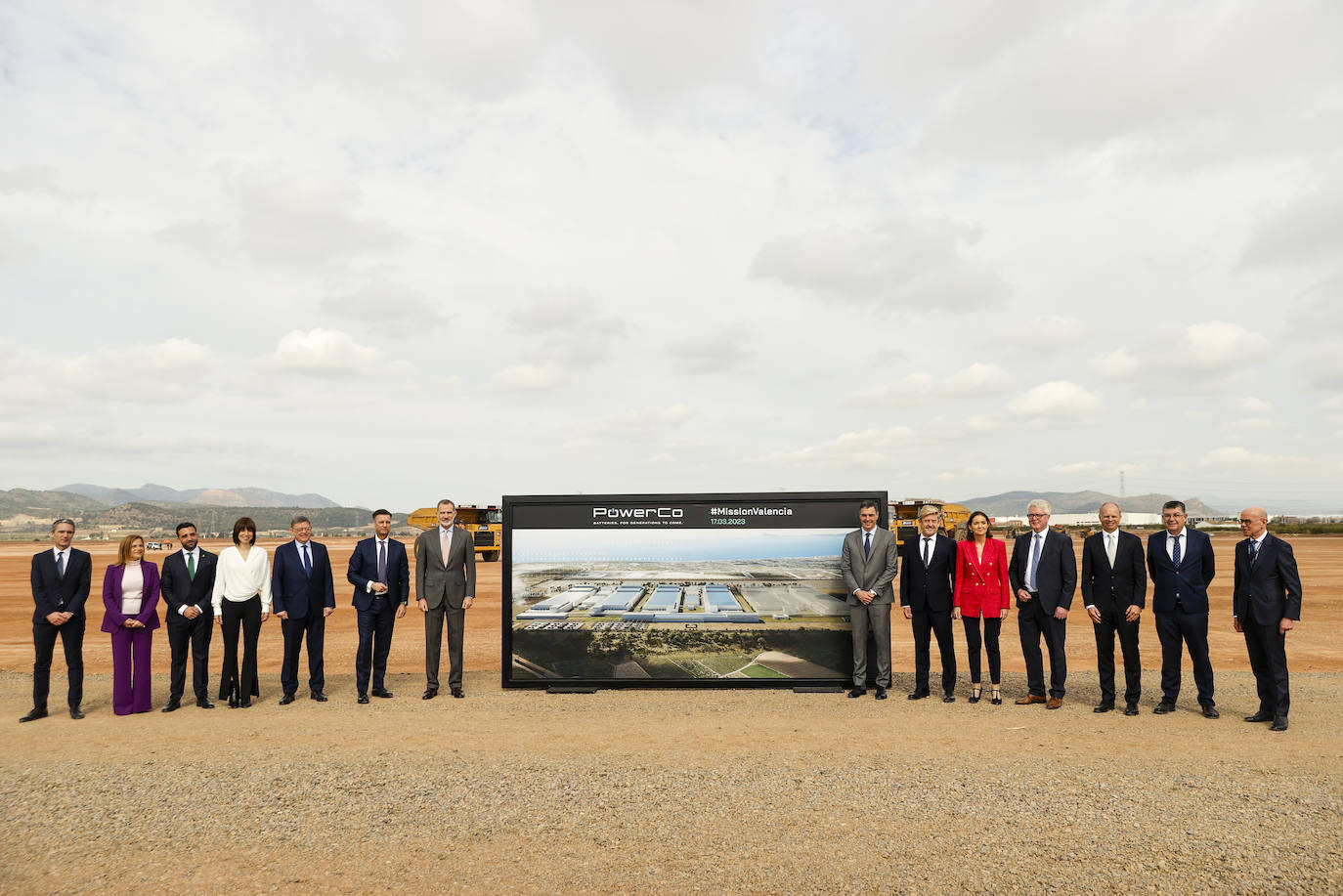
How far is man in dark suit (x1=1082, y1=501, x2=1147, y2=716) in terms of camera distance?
7563 mm

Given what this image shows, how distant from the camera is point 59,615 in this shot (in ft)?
24.9

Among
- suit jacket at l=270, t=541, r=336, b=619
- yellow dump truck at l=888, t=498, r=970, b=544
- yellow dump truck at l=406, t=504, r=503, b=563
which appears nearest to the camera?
suit jacket at l=270, t=541, r=336, b=619

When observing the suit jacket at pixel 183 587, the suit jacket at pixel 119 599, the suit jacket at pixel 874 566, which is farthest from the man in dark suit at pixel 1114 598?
the suit jacket at pixel 119 599

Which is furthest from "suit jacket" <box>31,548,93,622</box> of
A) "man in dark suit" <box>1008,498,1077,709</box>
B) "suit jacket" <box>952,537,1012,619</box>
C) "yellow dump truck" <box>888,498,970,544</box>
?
"yellow dump truck" <box>888,498,970,544</box>

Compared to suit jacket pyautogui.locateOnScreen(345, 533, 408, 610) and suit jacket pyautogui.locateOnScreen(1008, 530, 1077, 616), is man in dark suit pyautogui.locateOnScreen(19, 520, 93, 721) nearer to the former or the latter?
suit jacket pyautogui.locateOnScreen(345, 533, 408, 610)

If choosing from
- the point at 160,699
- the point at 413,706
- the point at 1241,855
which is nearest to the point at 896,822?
the point at 1241,855

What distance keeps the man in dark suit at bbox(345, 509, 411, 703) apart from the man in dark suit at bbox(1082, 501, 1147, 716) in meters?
7.45

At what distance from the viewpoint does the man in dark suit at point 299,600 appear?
8281mm

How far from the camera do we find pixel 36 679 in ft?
24.8

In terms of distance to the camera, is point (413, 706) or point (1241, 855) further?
point (413, 706)

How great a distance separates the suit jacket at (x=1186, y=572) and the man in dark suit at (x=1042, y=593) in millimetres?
771

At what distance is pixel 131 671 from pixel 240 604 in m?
1.26

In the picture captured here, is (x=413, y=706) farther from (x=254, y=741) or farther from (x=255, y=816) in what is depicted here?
(x=255, y=816)

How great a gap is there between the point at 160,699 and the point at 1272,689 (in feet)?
37.8
